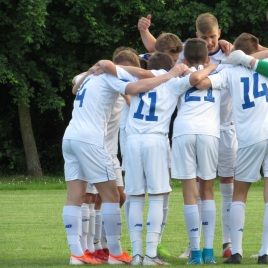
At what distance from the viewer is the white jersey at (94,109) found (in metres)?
10.4

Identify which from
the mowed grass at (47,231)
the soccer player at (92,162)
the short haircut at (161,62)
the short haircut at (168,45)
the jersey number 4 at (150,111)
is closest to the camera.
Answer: the jersey number 4 at (150,111)

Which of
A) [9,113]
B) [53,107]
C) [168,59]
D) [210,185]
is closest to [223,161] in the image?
[210,185]

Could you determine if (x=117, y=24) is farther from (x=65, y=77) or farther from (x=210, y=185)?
(x=210, y=185)

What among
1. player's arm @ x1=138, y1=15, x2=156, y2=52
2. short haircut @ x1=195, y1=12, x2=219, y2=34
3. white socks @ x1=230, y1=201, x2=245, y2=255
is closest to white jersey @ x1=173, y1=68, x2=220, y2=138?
white socks @ x1=230, y1=201, x2=245, y2=255

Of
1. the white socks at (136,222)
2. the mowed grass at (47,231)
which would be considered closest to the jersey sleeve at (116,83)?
the white socks at (136,222)

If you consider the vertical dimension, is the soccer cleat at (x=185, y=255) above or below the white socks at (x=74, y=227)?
below

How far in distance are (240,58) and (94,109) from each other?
1538 millimetres

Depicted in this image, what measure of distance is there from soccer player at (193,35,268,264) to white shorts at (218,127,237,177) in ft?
2.25

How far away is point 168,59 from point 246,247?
2.67 meters

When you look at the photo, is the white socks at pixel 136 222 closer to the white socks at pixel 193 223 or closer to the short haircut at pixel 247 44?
the white socks at pixel 193 223

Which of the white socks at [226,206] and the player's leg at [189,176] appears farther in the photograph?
the white socks at [226,206]

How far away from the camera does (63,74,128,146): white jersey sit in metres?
10.4

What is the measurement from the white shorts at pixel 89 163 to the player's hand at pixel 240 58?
157 cm

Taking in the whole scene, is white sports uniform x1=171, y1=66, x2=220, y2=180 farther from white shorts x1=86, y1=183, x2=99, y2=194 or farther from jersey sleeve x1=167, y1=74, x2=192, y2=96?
white shorts x1=86, y1=183, x2=99, y2=194
